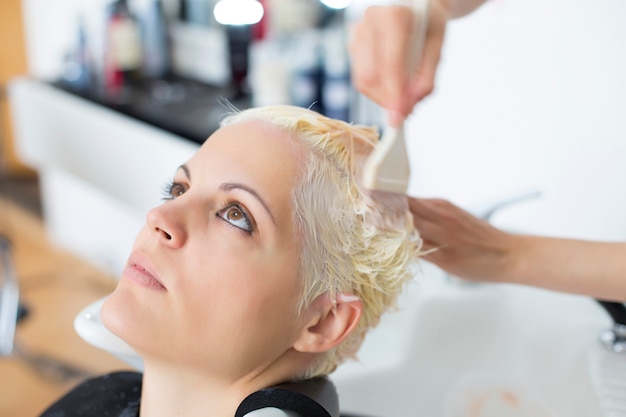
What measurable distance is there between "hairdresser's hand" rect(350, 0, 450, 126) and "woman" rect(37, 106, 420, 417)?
0.10 metres

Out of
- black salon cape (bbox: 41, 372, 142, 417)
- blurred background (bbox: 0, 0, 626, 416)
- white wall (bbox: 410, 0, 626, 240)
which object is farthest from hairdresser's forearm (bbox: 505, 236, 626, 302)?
black salon cape (bbox: 41, 372, 142, 417)

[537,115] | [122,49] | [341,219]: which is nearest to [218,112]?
[122,49]

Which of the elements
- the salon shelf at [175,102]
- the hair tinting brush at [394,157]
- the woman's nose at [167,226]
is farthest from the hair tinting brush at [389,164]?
the salon shelf at [175,102]

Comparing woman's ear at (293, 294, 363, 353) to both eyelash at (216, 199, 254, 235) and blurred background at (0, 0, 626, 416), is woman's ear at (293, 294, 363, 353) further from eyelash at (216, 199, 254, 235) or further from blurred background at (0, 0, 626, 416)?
blurred background at (0, 0, 626, 416)

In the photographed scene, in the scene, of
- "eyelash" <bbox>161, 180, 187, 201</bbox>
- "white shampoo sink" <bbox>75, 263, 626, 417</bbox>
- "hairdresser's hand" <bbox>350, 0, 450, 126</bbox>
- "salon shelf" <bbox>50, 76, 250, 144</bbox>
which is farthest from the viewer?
"salon shelf" <bbox>50, 76, 250, 144</bbox>

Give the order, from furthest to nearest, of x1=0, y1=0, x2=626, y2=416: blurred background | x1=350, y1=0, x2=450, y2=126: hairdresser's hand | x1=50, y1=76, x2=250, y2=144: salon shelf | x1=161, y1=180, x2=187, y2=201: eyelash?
x1=50, y1=76, x2=250, y2=144: salon shelf < x1=0, y1=0, x2=626, y2=416: blurred background < x1=161, y1=180, x2=187, y2=201: eyelash < x1=350, y1=0, x2=450, y2=126: hairdresser's hand

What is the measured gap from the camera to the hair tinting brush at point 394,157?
824 millimetres

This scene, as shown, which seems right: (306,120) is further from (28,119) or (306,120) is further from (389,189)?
(28,119)

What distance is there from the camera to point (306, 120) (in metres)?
0.92

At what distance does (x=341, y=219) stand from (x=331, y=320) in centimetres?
13

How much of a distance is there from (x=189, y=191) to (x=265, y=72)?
1.10 meters

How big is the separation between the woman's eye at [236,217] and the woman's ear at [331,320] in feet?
0.44

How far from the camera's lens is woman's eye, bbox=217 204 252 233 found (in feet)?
2.84

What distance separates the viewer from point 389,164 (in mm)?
834
